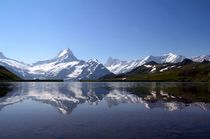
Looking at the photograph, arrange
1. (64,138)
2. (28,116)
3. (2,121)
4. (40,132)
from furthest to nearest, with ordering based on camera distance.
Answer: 1. (28,116)
2. (2,121)
3. (40,132)
4. (64,138)

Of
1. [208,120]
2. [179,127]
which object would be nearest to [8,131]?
[179,127]

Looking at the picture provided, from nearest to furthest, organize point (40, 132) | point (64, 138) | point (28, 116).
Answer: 1. point (64, 138)
2. point (40, 132)
3. point (28, 116)

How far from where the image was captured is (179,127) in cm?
2692

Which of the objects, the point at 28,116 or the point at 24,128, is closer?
the point at 24,128

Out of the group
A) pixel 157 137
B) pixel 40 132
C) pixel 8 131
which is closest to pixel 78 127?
pixel 40 132

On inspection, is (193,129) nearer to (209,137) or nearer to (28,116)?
(209,137)

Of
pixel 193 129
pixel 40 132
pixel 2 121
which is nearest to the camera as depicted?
pixel 40 132

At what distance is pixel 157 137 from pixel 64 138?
7.51m

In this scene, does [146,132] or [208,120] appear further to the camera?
[208,120]

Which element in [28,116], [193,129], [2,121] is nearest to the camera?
[193,129]

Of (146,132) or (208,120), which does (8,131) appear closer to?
(146,132)

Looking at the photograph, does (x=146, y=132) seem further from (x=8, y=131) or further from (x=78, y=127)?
(x=8, y=131)

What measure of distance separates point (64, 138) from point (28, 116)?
49.2ft

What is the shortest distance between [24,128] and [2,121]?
5.73 metres
